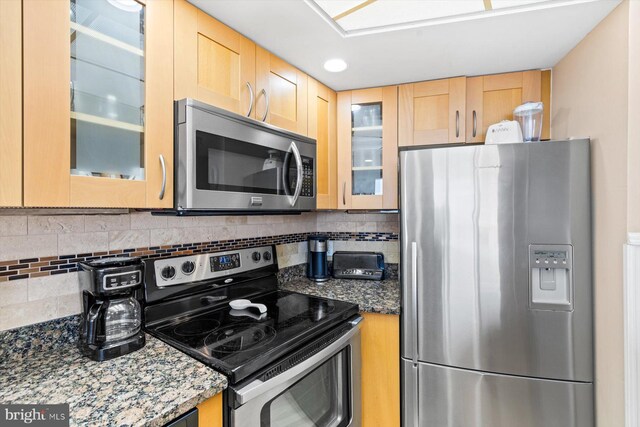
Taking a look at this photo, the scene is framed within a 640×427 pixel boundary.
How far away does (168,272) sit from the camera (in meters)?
1.39

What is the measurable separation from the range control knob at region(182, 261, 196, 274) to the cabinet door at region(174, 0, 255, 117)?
0.71 m

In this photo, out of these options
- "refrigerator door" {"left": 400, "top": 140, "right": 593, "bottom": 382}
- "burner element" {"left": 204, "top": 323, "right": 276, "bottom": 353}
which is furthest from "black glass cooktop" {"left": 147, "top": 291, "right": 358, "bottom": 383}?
"refrigerator door" {"left": 400, "top": 140, "right": 593, "bottom": 382}

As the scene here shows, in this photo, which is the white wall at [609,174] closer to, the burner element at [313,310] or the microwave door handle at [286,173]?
the burner element at [313,310]

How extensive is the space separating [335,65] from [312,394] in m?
1.59

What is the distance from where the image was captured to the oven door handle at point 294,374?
3.14 feet

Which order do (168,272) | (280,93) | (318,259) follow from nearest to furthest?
(168,272), (280,93), (318,259)

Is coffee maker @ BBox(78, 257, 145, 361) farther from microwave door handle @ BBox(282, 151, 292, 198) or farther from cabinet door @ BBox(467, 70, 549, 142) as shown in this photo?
cabinet door @ BBox(467, 70, 549, 142)

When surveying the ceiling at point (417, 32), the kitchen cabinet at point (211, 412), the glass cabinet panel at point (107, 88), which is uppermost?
the ceiling at point (417, 32)

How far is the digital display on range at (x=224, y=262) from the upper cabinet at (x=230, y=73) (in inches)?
27.7

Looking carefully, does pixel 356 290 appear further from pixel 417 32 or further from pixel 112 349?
pixel 417 32

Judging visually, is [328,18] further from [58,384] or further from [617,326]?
[617,326]

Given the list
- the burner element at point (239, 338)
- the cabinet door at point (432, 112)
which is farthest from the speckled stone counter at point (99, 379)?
the cabinet door at point (432, 112)

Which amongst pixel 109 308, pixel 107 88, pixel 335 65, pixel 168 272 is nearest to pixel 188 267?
pixel 168 272

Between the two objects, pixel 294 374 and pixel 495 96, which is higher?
pixel 495 96
